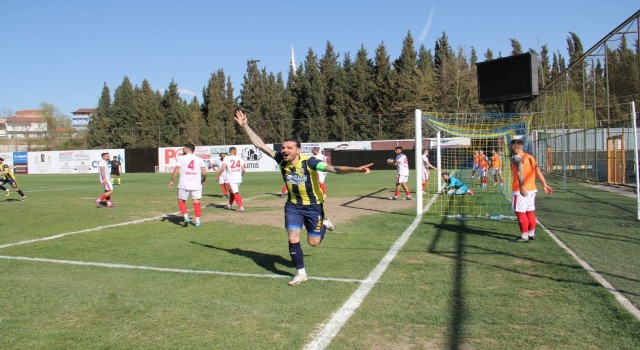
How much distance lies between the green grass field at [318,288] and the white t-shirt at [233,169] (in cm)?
349

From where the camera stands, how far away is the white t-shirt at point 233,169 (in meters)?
14.1

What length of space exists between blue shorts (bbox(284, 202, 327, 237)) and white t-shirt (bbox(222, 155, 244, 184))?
8.09 metres

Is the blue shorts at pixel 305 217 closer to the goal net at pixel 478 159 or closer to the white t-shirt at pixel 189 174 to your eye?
the white t-shirt at pixel 189 174

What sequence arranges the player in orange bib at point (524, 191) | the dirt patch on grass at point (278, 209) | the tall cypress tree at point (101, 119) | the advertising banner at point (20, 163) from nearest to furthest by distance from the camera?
the player in orange bib at point (524, 191) < the dirt patch on grass at point (278, 209) < the advertising banner at point (20, 163) < the tall cypress tree at point (101, 119)

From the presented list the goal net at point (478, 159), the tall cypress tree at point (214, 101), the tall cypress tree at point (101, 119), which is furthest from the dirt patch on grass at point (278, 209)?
the tall cypress tree at point (101, 119)

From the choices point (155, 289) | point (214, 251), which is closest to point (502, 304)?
point (155, 289)

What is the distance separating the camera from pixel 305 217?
249 inches

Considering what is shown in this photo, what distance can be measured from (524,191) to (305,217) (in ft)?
14.6

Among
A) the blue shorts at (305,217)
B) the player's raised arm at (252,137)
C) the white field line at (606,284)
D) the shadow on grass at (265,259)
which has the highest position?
the player's raised arm at (252,137)

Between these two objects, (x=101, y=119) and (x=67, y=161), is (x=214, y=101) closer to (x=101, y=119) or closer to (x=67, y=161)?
(x=101, y=119)

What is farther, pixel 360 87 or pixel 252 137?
pixel 360 87

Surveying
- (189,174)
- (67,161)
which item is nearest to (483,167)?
(189,174)

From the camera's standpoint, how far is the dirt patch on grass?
39.4 ft

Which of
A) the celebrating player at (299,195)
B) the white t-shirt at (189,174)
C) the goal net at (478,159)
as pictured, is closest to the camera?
the celebrating player at (299,195)
